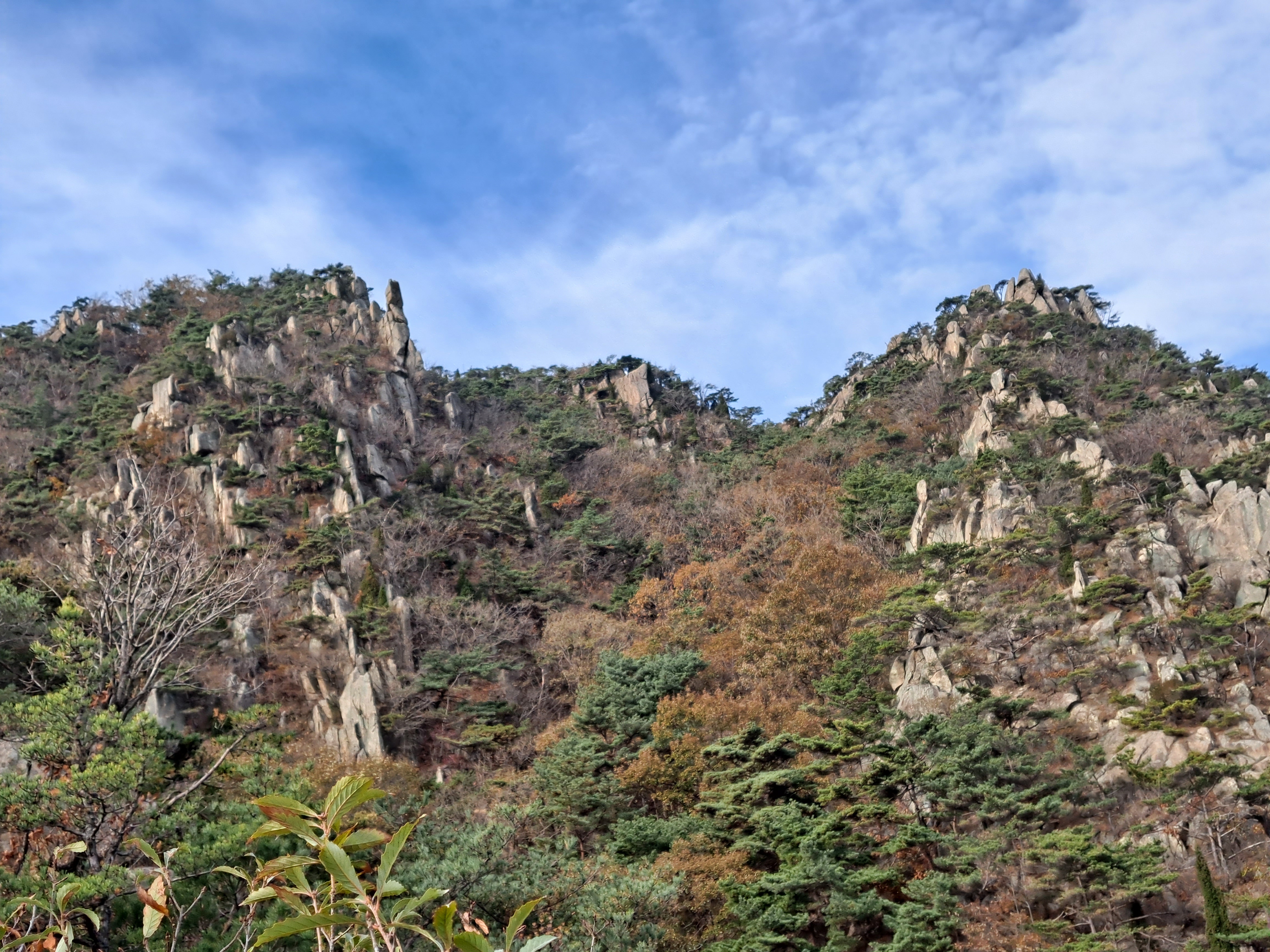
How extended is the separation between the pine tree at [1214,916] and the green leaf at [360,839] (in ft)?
43.5

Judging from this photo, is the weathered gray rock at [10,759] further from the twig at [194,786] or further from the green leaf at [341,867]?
the green leaf at [341,867]

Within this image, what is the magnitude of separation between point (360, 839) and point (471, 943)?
348 millimetres

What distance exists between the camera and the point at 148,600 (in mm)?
9047

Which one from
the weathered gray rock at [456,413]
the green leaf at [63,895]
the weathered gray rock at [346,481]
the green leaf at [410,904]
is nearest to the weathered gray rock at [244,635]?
the weathered gray rock at [346,481]

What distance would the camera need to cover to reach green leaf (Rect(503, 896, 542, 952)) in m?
1.18

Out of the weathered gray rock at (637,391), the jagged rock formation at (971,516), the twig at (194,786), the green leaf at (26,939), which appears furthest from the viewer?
the weathered gray rock at (637,391)

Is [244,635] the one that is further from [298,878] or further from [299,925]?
[299,925]

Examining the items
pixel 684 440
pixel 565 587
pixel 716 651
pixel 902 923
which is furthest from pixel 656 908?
pixel 684 440

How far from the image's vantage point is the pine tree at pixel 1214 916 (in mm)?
10867

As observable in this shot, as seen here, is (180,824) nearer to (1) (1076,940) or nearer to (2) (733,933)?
(2) (733,933)

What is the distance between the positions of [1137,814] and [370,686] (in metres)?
17.4

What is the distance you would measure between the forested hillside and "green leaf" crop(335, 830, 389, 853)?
0.01 m

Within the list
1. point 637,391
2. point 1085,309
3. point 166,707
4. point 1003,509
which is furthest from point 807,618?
point 1085,309

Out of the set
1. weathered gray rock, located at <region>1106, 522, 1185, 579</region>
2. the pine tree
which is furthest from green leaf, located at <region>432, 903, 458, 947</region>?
weathered gray rock, located at <region>1106, 522, 1185, 579</region>
